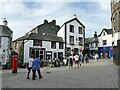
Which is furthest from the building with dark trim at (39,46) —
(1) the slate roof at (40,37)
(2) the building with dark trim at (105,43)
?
(2) the building with dark trim at (105,43)

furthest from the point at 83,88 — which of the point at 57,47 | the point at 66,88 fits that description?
the point at 57,47

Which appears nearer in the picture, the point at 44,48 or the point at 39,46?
the point at 39,46

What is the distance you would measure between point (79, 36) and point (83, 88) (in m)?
39.6

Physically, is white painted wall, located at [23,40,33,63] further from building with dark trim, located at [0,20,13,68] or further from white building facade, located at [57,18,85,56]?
white building facade, located at [57,18,85,56]

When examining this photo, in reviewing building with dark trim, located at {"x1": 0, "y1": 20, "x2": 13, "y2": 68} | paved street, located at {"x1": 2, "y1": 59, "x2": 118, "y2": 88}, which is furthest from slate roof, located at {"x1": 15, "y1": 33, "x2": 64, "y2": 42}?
paved street, located at {"x1": 2, "y1": 59, "x2": 118, "y2": 88}

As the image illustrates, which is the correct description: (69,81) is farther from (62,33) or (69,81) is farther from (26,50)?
(62,33)

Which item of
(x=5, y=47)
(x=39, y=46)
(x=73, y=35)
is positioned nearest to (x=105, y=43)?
(x=73, y=35)

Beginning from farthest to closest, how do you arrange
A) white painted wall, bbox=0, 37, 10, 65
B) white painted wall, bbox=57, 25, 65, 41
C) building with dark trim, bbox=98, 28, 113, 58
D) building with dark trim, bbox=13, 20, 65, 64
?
building with dark trim, bbox=98, 28, 113, 58 < white painted wall, bbox=57, 25, 65, 41 < building with dark trim, bbox=13, 20, 65, 64 < white painted wall, bbox=0, 37, 10, 65

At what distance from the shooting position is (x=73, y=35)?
48.2 meters

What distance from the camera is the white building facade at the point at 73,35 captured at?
46844 millimetres

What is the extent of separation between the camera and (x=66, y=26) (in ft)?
154

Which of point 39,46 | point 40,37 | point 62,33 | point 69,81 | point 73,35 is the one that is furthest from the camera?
point 73,35

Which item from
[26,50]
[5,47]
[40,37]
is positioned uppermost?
[40,37]

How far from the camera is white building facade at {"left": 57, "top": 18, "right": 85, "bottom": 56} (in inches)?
1844
